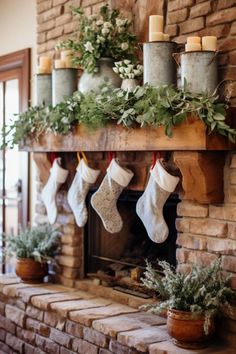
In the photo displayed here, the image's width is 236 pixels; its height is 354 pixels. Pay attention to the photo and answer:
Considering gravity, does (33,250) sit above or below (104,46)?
below

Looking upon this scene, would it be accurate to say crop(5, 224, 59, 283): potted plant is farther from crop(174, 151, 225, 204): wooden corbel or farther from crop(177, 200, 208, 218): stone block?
crop(174, 151, 225, 204): wooden corbel

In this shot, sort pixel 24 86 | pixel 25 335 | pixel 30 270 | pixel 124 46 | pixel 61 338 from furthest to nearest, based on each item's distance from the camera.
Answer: pixel 24 86 → pixel 30 270 → pixel 25 335 → pixel 61 338 → pixel 124 46

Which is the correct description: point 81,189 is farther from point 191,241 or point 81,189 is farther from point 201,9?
point 201,9

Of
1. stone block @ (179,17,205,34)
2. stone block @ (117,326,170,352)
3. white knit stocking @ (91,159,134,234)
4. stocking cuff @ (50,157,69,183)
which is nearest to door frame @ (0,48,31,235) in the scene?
stocking cuff @ (50,157,69,183)

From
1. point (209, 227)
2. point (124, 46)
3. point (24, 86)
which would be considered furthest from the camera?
point (24, 86)

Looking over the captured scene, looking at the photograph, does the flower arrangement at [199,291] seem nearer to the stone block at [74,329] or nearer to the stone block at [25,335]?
the stone block at [74,329]

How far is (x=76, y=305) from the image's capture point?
3.37 metres

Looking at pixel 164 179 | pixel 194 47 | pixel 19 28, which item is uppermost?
pixel 19 28

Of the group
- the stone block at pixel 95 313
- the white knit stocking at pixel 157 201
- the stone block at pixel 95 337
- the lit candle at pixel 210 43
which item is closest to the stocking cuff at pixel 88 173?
the white knit stocking at pixel 157 201

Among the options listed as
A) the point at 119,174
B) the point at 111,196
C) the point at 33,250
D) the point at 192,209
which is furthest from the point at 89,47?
the point at 33,250

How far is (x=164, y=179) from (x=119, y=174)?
1.17 ft

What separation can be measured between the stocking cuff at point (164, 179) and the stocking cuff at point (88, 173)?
0.60 m

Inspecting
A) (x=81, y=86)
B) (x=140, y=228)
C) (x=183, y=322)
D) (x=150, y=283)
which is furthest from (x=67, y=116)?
(x=183, y=322)

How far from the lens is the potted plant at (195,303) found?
105 inches
